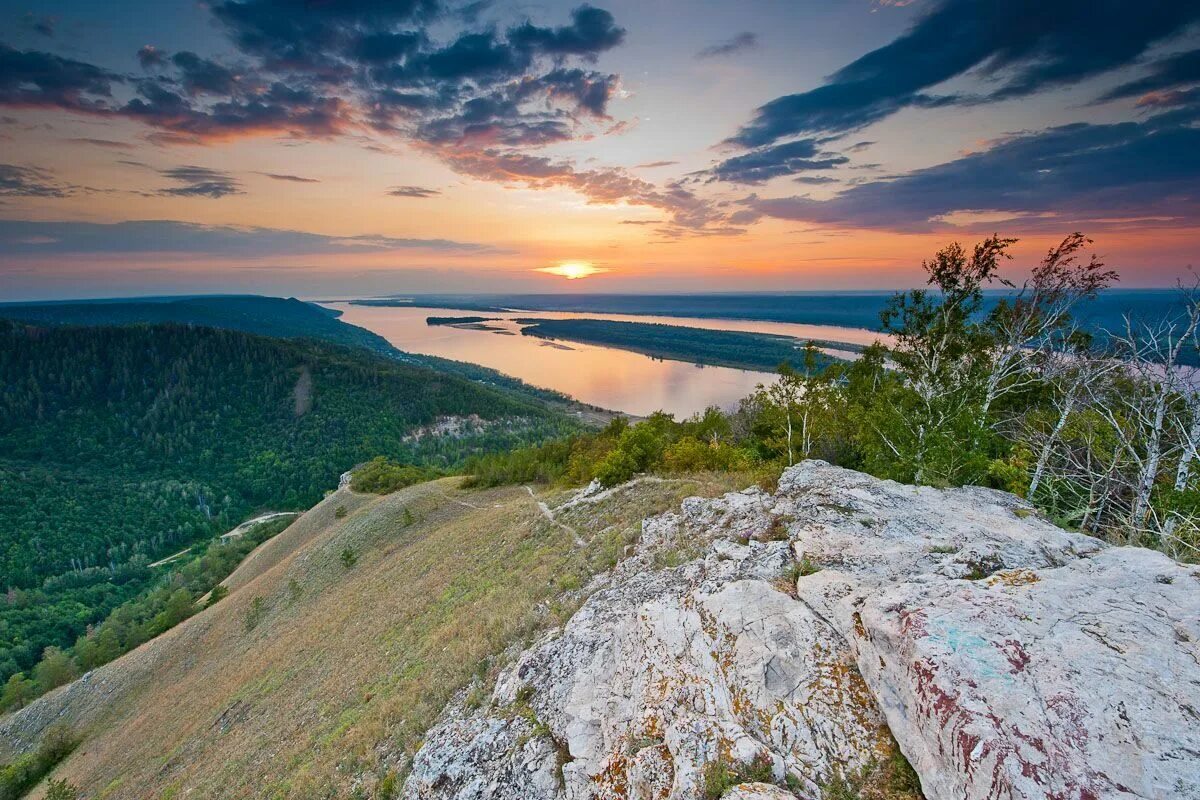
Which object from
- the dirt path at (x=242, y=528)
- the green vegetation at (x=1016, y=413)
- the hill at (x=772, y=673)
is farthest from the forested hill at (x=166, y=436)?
the green vegetation at (x=1016, y=413)

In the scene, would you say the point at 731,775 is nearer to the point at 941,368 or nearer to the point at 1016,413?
the point at 941,368

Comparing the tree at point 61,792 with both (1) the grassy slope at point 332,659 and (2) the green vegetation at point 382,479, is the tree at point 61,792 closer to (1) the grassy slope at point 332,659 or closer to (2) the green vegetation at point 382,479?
(1) the grassy slope at point 332,659

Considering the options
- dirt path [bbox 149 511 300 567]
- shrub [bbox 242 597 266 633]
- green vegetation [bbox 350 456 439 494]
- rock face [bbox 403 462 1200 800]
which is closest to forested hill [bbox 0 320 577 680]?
dirt path [bbox 149 511 300 567]

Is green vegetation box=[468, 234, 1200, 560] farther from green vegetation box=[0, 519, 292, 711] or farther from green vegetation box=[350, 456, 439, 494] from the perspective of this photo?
green vegetation box=[0, 519, 292, 711]

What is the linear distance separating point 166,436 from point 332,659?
187301 mm

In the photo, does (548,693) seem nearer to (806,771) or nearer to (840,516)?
(806,771)

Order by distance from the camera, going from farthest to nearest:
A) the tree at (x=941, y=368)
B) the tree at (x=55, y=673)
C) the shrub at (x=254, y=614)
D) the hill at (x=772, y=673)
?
the tree at (x=55, y=673), the shrub at (x=254, y=614), the tree at (x=941, y=368), the hill at (x=772, y=673)

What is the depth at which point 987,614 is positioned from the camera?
6.14 metres

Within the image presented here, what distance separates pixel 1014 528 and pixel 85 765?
153 feet

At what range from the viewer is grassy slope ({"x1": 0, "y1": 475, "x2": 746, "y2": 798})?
1369 centimetres

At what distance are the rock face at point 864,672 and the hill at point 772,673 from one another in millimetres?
29

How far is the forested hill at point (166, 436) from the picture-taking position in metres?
103

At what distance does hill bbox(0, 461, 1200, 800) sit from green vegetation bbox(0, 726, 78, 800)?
21.4 meters

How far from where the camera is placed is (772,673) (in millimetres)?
7223
